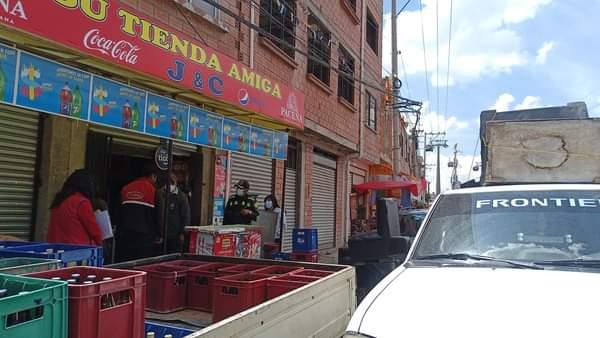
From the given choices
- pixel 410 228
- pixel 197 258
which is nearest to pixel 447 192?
pixel 197 258

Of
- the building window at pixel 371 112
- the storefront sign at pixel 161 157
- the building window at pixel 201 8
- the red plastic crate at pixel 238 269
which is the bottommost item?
the red plastic crate at pixel 238 269

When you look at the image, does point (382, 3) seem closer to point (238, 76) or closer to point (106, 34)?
point (238, 76)

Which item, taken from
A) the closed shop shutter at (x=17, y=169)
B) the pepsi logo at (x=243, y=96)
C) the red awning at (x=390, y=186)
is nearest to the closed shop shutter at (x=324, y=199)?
the red awning at (x=390, y=186)

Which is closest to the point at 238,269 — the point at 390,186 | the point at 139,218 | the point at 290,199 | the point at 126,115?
the point at 126,115

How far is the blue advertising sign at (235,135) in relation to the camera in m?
6.62

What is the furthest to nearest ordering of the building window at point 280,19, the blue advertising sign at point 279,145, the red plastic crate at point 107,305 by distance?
1. the building window at point 280,19
2. the blue advertising sign at point 279,145
3. the red plastic crate at point 107,305

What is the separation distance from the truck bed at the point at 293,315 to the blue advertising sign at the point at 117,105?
1.47 meters

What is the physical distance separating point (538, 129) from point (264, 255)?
4804 mm

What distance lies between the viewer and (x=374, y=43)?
2153 cm

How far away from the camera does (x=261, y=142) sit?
746 cm

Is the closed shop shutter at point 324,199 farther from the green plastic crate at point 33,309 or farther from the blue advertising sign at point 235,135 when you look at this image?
the green plastic crate at point 33,309

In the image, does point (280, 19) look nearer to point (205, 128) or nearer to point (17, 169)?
point (205, 128)

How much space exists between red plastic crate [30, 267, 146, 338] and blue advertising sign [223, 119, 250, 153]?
4.15 meters

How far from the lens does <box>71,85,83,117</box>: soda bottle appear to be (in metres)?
4.42
